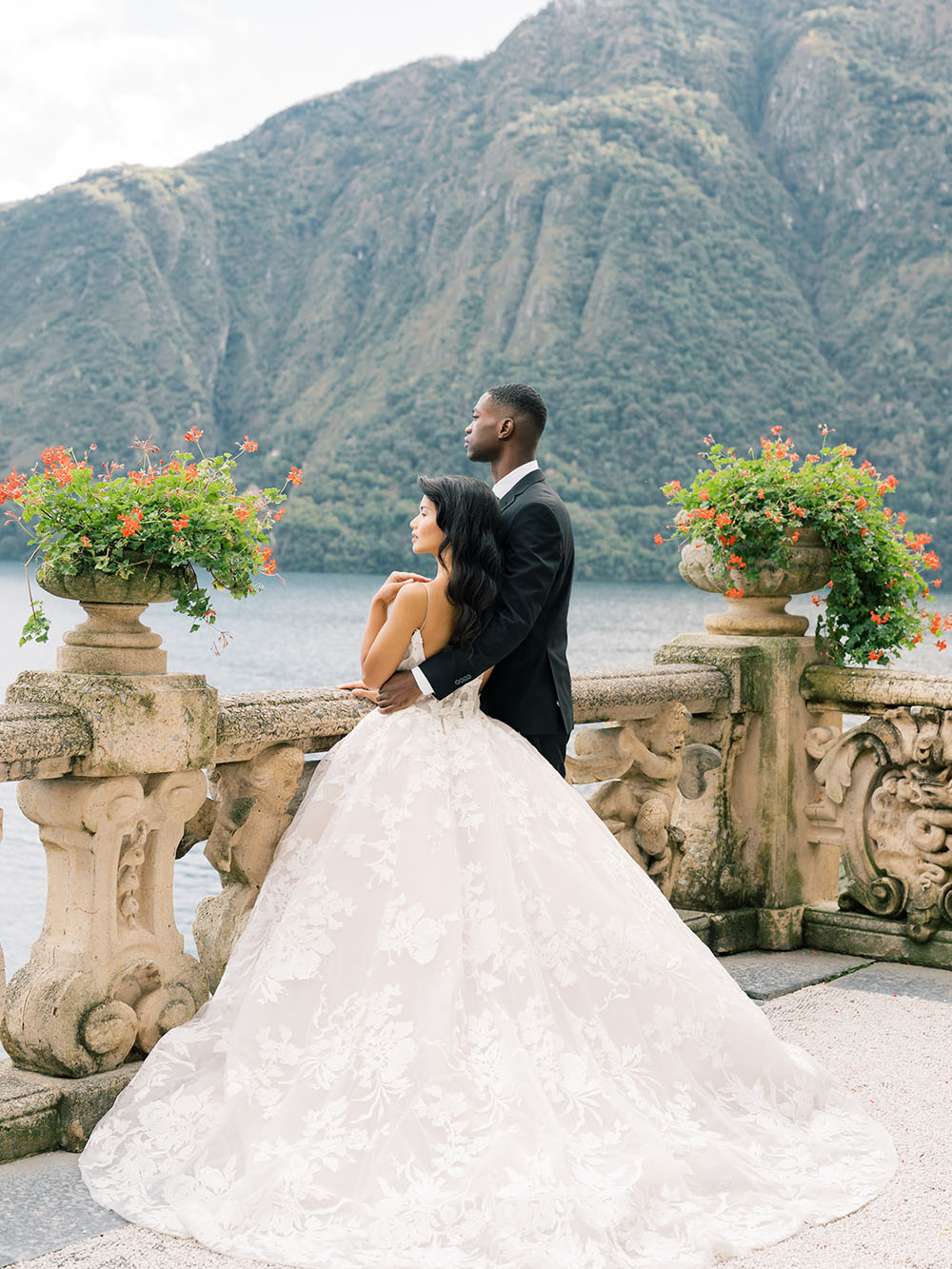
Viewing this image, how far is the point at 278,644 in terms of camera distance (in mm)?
55656

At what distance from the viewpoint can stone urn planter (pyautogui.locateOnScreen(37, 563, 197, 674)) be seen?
11.3 feet

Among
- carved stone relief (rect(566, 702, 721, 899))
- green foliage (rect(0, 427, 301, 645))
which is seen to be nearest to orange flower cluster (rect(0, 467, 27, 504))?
green foliage (rect(0, 427, 301, 645))

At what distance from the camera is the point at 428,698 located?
12.1ft

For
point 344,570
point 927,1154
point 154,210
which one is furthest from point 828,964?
point 154,210

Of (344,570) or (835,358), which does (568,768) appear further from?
(835,358)

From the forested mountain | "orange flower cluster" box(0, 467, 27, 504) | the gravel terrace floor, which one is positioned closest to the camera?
the gravel terrace floor

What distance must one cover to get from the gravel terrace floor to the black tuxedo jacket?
138 centimetres

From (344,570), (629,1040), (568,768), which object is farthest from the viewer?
(344,570)

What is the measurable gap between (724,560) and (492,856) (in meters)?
2.48

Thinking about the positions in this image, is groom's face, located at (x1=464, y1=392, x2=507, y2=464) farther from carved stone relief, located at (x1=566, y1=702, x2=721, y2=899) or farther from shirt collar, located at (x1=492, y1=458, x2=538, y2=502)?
carved stone relief, located at (x1=566, y1=702, x2=721, y2=899)

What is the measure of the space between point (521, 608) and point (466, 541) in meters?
0.23

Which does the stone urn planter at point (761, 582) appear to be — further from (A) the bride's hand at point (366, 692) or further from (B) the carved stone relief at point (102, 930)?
(B) the carved stone relief at point (102, 930)

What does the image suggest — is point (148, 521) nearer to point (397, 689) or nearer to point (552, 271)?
point (397, 689)

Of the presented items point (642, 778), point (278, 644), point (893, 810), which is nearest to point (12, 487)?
point (642, 778)
